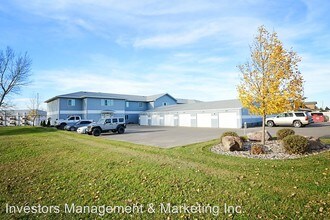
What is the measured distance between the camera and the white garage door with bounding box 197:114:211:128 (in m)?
34.1

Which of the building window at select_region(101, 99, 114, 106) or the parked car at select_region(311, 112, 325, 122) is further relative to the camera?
the building window at select_region(101, 99, 114, 106)

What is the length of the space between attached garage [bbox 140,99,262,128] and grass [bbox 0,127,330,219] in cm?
2127

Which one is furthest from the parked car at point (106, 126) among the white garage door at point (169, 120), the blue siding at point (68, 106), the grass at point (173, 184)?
the blue siding at point (68, 106)

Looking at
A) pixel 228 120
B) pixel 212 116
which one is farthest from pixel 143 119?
pixel 228 120

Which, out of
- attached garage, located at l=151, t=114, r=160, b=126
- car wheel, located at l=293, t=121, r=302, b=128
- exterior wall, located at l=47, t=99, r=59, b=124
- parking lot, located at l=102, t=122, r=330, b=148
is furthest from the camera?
attached garage, located at l=151, t=114, r=160, b=126

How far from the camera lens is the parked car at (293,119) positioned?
25.9 m

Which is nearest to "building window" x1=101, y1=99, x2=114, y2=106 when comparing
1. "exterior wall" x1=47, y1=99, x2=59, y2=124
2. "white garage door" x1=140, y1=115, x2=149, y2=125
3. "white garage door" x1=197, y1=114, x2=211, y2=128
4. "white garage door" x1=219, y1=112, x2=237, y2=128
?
"white garage door" x1=140, y1=115, x2=149, y2=125

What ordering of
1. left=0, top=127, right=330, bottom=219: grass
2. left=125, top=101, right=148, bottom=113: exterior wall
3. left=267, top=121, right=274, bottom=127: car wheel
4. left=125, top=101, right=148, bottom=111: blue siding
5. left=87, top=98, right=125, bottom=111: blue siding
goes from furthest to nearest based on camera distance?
left=125, top=101, right=148, bottom=111: blue siding
left=125, top=101, right=148, bottom=113: exterior wall
left=87, top=98, right=125, bottom=111: blue siding
left=267, top=121, right=274, bottom=127: car wheel
left=0, top=127, right=330, bottom=219: grass

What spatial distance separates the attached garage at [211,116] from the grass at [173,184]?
21268 millimetres

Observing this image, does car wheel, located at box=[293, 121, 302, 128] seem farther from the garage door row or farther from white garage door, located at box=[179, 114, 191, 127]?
white garage door, located at box=[179, 114, 191, 127]

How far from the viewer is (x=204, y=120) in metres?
34.8

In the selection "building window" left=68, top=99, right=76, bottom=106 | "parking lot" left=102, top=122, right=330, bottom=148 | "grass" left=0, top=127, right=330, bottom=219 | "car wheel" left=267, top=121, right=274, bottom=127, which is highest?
"building window" left=68, top=99, right=76, bottom=106

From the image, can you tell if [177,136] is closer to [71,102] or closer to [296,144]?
[296,144]

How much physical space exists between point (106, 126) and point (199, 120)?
652 inches
